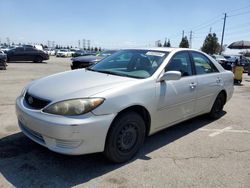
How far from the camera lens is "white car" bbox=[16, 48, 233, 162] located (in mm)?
3141

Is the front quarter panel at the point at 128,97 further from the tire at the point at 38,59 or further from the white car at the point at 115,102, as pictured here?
the tire at the point at 38,59

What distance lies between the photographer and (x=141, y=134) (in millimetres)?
3857

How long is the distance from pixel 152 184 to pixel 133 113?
930 mm

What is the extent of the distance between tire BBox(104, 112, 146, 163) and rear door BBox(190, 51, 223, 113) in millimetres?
1648

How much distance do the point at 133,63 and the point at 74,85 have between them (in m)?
1.29

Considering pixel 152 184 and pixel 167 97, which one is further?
pixel 167 97

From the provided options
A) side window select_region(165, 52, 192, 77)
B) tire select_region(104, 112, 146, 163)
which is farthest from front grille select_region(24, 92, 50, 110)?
side window select_region(165, 52, 192, 77)

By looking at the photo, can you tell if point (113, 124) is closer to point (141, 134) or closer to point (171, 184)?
point (141, 134)

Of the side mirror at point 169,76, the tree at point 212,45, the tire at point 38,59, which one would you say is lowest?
the tire at point 38,59

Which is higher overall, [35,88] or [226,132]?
[35,88]

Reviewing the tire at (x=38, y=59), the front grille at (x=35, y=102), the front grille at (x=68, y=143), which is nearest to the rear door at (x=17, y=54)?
the tire at (x=38, y=59)

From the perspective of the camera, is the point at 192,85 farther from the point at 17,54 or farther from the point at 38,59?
the point at 38,59

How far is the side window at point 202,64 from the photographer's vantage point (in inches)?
201

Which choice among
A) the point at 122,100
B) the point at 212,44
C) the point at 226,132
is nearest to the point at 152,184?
the point at 122,100
